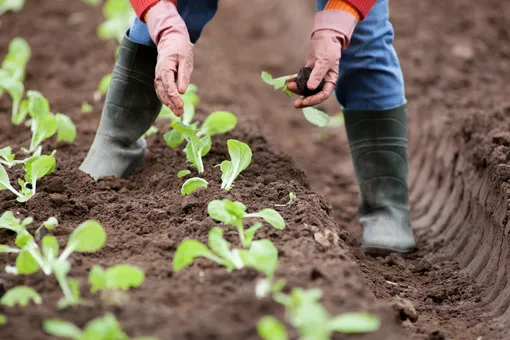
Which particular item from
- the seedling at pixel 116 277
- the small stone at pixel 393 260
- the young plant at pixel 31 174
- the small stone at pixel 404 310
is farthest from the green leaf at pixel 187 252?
the small stone at pixel 393 260

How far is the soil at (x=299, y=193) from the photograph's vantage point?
164cm


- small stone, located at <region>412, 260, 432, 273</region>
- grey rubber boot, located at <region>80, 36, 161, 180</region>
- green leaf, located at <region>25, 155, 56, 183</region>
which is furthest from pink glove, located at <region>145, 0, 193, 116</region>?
small stone, located at <region>412, 260, 432, 273</region>

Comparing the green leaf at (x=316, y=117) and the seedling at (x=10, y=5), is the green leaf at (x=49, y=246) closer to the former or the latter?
the green leaf at (x=316, y=117)

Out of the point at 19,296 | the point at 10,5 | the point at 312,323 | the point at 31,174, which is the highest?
the point at 10,5

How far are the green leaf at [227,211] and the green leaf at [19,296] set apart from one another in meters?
0.50

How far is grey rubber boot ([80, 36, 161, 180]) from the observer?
2510mm

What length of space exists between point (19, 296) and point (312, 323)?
0.65m

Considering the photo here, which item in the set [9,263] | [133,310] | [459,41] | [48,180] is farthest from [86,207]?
[459,41]

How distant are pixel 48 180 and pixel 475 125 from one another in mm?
1658

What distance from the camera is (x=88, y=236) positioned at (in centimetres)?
169

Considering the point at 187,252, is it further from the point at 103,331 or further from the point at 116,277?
the point at 103,331

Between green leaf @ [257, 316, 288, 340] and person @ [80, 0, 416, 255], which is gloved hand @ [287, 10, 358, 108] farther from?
green leaf @ [257, 316, 288, 340]

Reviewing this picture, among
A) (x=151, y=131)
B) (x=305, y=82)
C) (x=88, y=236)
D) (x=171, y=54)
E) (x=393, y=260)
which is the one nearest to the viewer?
(x=88, y=236)

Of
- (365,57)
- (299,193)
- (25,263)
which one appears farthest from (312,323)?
(365,57)
